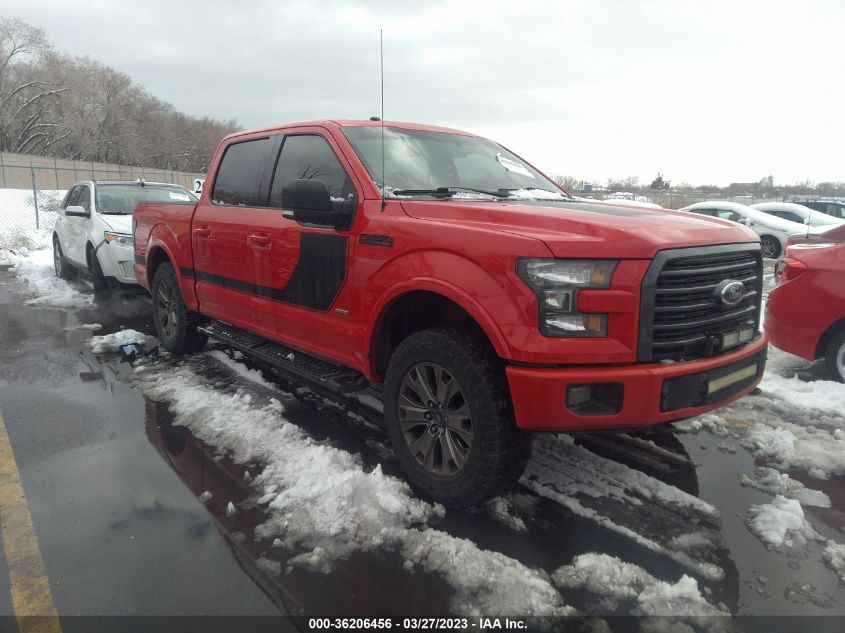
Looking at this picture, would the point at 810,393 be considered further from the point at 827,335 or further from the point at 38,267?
the point at 38,267

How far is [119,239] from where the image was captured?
828 centimetres

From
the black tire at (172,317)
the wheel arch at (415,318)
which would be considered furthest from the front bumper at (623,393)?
the black tire at (172,317)

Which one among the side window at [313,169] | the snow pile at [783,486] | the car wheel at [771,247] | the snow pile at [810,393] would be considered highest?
the side window at [313,169]

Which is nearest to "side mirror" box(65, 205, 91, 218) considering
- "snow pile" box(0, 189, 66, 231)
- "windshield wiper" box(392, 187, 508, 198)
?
"windshield wiper" box(392, 187, 508, 198)

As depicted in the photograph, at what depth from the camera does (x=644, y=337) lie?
2625 millimetres

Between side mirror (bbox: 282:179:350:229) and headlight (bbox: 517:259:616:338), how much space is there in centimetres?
140

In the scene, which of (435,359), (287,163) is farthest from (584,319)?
(287,163)

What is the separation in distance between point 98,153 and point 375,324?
3420 inches

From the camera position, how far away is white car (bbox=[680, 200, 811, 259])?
46.0ft

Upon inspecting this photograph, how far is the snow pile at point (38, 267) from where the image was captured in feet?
29.2

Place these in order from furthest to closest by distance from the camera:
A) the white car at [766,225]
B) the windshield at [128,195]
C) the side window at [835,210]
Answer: the side window at [835,210]
the white car at [766,225]
the windshield at [128,195]

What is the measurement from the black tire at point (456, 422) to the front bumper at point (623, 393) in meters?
0.16

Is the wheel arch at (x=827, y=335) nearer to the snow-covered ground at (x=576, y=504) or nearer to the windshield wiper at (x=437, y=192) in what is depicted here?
the snow-covered ground at (x=576, y=504)

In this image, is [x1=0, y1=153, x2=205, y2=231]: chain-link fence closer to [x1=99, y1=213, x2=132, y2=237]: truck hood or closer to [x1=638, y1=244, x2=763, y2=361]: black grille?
[x1=99, y1=213, x2=132, y2=237]: truck hood
